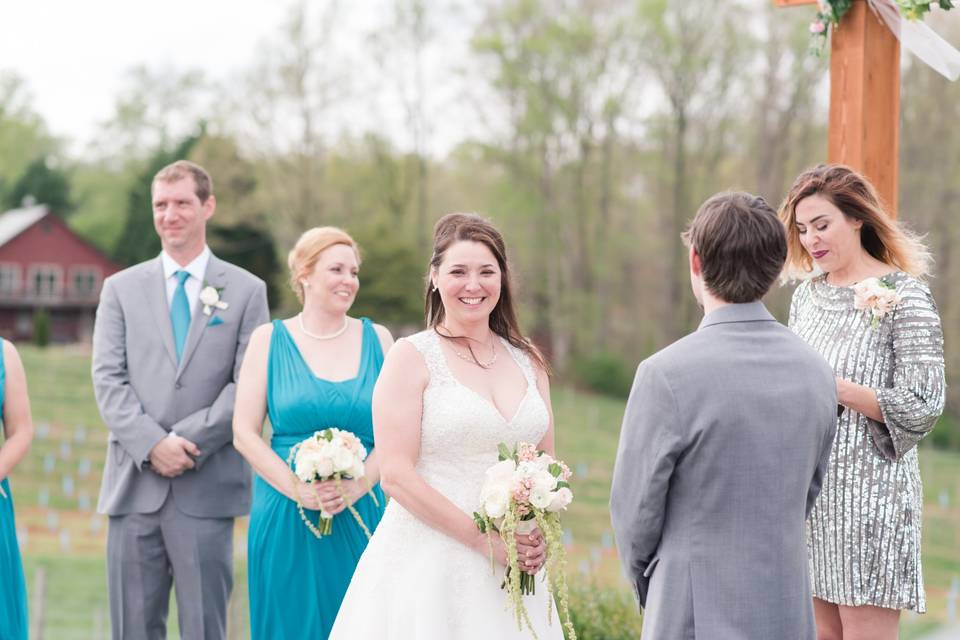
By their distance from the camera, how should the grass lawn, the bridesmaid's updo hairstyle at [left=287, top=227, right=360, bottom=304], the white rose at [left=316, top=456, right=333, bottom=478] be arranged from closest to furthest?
the white rose at [left=316, top=456, right=333, bottom=478]
the bridesmaid's updo hairstyle at [left=287, top=227, right=360, bottom=304]
the grass lawn

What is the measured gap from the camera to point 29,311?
43.2 meters

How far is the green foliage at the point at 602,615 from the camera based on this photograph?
662 cm

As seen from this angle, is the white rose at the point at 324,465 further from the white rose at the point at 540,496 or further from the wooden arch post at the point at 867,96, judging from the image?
the wooden arch post at the point at 867,96

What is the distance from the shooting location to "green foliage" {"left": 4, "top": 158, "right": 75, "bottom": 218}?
46281 millimetres

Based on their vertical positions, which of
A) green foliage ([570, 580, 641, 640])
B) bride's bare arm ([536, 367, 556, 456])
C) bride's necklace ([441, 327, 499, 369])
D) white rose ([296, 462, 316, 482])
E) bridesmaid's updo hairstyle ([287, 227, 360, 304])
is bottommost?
green foliage ([570, 580, 641, 640])

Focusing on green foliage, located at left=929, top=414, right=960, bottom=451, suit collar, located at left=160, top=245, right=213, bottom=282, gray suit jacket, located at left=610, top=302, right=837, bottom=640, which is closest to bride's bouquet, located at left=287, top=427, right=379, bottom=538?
suit collar, located at left=160, top=245, right=213, bottom=282

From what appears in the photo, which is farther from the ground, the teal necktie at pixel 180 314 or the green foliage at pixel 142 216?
the green foliage at pixel 142 216

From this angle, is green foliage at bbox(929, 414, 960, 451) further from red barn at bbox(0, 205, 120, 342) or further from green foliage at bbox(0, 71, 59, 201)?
green foliage at bbox(0, 71, 59, 201)

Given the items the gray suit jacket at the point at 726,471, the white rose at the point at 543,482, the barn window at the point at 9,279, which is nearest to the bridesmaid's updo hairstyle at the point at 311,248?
the white rose at the point at 543,482

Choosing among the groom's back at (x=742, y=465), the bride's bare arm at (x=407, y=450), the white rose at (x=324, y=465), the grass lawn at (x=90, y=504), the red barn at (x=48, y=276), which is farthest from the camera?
the red barn at (x=48, y=276)

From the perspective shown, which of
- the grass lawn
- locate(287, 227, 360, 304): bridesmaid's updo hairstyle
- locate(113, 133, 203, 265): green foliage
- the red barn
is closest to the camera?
locate(287, 227, 360, 304): bridesmaid's updo hairstyle

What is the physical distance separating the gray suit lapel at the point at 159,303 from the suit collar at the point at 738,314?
301 cm

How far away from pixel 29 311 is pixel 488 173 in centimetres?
1860

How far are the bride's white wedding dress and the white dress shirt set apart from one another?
191 centimetres
